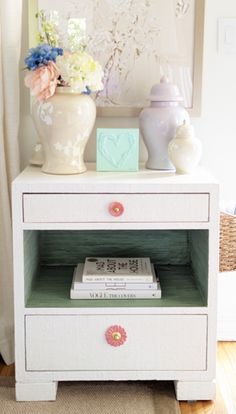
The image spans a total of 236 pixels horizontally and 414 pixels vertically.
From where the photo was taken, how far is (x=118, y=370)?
1.96m

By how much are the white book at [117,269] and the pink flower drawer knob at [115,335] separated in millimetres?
161

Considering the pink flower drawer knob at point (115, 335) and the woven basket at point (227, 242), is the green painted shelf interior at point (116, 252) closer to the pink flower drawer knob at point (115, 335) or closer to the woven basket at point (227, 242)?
the woven basket at point (227, 242)

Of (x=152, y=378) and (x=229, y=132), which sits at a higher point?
(x=229, y=132)

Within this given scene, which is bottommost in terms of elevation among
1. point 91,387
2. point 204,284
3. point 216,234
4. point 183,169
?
point 91,387

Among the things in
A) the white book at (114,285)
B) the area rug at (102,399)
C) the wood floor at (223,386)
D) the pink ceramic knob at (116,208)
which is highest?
the pink ceramic knob at (116,208)

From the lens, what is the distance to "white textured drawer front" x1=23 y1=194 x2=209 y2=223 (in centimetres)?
186

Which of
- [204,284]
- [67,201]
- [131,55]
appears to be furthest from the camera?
[131,55]

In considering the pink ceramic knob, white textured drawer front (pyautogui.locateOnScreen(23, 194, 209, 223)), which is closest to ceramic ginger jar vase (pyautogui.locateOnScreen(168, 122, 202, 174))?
white textured drawer front (pyautogui.locateOnScreen(23, 194, 209, 223))

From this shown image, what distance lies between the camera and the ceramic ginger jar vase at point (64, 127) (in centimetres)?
196

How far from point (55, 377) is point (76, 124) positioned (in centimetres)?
80

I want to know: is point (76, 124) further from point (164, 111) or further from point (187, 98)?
point (187, 98)

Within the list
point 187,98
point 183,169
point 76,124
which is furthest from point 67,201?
point 187,98

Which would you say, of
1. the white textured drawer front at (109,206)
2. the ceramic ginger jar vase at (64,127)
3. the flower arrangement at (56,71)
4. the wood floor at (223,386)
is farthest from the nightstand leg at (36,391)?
the flower arrangement at (56,71)

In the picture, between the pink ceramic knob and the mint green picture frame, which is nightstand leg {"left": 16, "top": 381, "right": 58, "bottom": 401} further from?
the mint green picture frame
